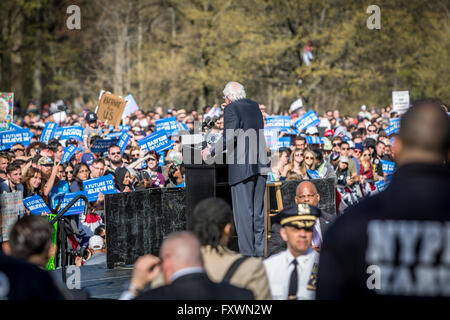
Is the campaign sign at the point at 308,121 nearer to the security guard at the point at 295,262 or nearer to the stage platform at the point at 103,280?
the stage platform at the point at 103,280

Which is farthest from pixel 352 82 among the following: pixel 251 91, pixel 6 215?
pixel 6 215

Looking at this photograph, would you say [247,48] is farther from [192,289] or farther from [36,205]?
[192,289]

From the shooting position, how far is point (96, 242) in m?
9.94

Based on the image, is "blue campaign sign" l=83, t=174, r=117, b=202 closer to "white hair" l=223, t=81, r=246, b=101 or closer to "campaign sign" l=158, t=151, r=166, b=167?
"campaign sign" l=158, t=151, r=166, b=167

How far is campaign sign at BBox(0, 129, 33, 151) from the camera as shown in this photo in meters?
13.7

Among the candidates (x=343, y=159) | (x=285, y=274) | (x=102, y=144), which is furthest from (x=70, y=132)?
(x=285, y=274)

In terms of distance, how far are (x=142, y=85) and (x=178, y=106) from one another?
92.0 inches

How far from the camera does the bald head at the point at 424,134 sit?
274 cm

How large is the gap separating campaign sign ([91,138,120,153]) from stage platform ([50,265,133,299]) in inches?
175

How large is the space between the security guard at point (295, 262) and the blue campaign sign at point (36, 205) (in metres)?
4.70

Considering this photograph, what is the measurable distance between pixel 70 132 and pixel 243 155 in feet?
26.0

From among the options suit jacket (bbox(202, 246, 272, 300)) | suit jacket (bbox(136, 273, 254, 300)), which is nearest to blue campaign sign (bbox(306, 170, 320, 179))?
suit jacket (bbox(202, 246, 272, 300))

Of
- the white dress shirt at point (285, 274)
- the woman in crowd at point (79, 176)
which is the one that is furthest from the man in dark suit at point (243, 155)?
the woman in crowd at point (79, 176)

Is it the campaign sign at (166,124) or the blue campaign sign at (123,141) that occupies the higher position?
the campaign sign at (166,124)
